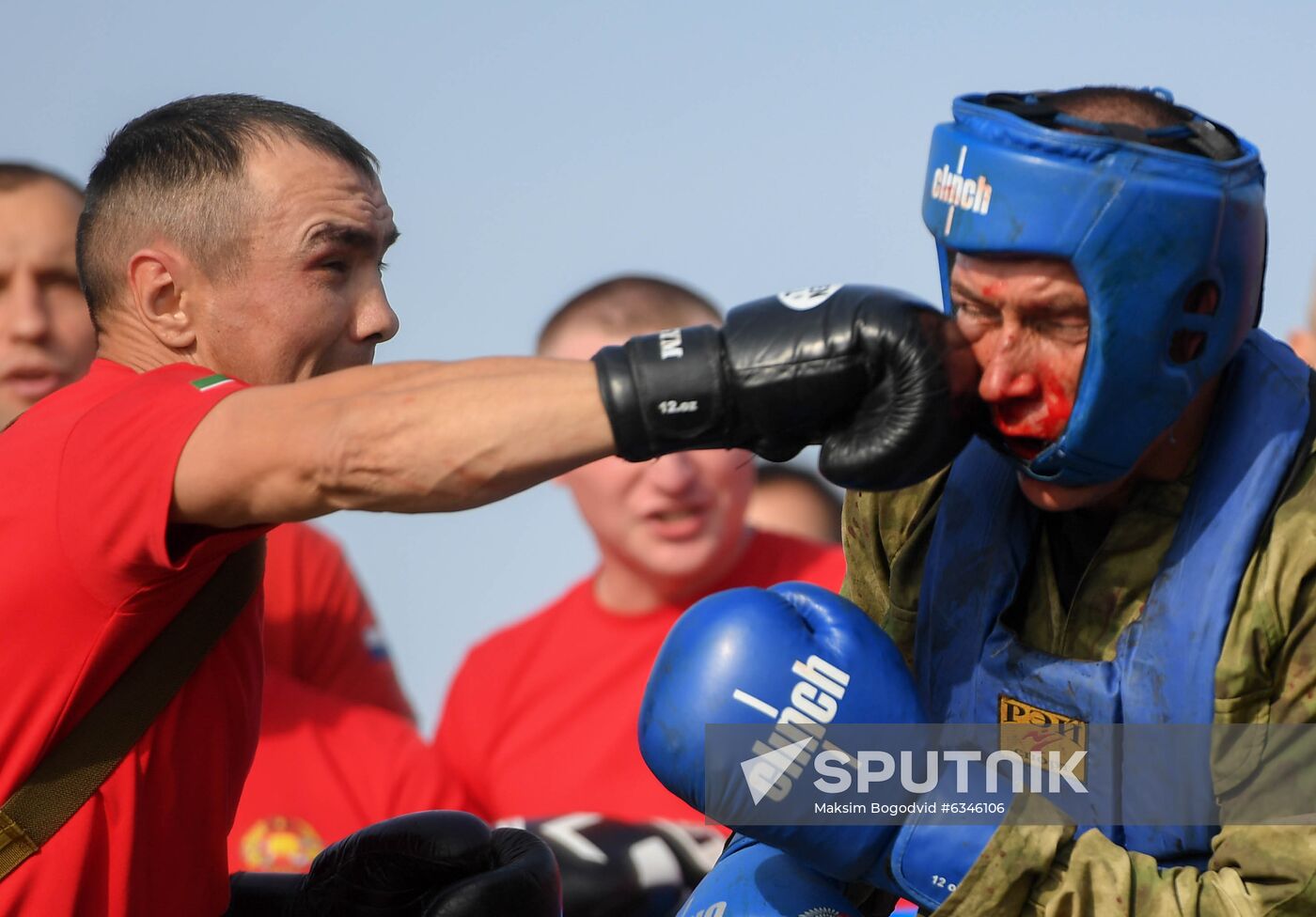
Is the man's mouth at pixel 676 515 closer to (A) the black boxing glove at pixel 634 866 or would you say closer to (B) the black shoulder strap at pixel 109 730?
(A) the black boxing glove at pixel 634 866

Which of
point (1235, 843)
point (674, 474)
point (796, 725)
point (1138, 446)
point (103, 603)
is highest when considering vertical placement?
point (1138, 446)

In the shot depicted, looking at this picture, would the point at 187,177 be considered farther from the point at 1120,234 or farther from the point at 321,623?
the point at 321,623

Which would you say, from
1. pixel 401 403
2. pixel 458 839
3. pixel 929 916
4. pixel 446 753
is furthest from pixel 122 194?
pixel 446 753

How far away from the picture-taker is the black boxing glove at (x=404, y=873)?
→ 309 cm

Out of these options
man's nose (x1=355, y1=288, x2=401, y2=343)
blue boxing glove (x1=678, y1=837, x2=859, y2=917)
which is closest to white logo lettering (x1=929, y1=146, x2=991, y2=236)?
man's nose (x1=355, y1=288, x2=401, y2=343)

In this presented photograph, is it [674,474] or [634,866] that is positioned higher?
[674,474]

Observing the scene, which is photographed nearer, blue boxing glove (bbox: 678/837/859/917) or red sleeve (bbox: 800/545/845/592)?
blue boxing glove (bbox: 678/837/859/917)

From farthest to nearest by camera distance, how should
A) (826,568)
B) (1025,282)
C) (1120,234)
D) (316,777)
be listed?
(826,568) → (316,777) → (1025,282) → (1120,234)

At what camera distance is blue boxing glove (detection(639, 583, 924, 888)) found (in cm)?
266

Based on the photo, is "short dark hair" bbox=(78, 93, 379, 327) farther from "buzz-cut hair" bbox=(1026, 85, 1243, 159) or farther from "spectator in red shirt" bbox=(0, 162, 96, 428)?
"spectator in red shirt" bbox=(0, 162, 96, 428)

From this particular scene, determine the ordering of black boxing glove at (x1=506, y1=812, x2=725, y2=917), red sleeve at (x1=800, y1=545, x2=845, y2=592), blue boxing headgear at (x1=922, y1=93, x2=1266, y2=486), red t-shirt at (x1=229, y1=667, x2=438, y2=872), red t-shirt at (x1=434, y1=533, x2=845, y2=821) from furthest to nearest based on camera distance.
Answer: red sleeve at (x1=800, y1=545, x2=845, y2=592)
red t-shirt at (x1=434, y1=533, x2=845, y2=821)
red t-shirt at (x1=229, y1=667, x2=438, y2=872)
black boxing glove at (x1=506, y1=812, x2=725, y2=917)
blue boxing headgear at (x1=922, y1=93, x2=1266, y2=486)

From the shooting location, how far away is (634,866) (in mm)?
4406

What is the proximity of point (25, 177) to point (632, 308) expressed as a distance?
1.80 metres

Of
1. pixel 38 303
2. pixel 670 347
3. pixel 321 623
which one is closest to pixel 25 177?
pixel 38 303
